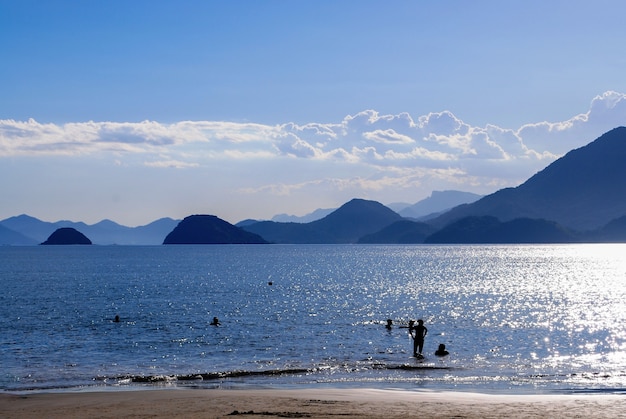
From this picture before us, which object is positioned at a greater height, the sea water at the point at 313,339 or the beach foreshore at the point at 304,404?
the beach foreshore at the point at 304,404

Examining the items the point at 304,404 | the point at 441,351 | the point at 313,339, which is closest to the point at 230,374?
the point at 304,404

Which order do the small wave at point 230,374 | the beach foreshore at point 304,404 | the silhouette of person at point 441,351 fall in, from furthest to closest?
the silhouette of person at point 441,351
the small wave at point 230,374
the beach foreshore at point 304,404

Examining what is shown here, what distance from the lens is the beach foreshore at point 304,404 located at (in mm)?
27422

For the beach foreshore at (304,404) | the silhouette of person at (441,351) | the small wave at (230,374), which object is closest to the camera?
the beach foreshore at (304,404)

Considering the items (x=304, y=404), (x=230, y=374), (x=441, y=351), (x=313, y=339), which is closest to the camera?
(x=304, y=404)

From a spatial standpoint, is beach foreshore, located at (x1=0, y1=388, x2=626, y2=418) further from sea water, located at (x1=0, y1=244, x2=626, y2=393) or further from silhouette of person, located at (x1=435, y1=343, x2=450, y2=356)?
silhouette of person, located at (x1=435, y1=343, x2=450, y2=356)

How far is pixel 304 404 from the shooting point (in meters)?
29.5

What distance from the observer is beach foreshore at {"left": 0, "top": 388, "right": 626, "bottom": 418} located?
27.4 metres

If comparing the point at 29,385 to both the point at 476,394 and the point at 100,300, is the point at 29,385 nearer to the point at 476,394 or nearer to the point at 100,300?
the point at 476,394

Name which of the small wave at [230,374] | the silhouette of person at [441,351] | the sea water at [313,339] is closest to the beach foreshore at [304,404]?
the sea water at [313,339]

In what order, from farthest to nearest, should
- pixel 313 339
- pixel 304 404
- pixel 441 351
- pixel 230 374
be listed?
pixel 313 339 < pixel 441 351 < pixel 230 374 < pixel 304 404

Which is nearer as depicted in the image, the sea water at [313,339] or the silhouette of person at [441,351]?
the sea water at [313,339]

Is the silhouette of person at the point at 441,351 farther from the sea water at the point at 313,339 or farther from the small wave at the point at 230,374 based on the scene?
the small wave at the point at 230,374

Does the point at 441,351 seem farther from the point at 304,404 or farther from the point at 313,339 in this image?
the point at 304,404
